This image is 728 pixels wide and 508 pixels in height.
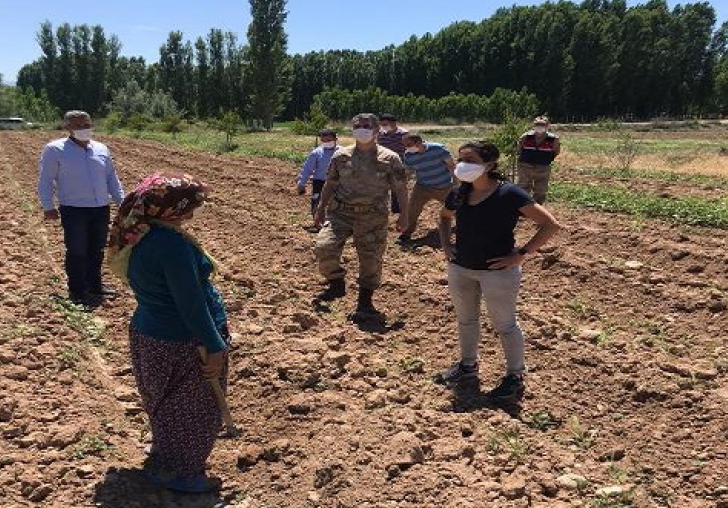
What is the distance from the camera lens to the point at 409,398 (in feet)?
12.9

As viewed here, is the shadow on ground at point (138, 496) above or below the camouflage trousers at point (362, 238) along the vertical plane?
below

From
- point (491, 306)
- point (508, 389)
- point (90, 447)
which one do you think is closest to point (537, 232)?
point (491, 306)

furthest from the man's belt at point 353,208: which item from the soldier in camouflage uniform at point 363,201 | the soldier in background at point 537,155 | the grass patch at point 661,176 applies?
the grass patch at point 661,176

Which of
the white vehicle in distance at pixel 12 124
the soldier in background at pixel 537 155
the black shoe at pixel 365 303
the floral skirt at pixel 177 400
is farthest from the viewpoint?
the white vehicle in distance at pixel 12 124

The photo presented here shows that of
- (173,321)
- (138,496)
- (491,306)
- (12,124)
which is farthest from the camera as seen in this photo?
(12,124)

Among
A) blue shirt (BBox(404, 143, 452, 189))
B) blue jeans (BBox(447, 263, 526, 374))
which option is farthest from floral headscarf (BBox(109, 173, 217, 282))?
blue shirt (BBox(404, 143, 452, 189))

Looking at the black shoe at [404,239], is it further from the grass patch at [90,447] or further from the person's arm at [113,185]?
the grass patch at [90,447]

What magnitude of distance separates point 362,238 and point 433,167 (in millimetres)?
2890

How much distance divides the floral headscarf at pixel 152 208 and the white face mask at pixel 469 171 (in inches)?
58.8

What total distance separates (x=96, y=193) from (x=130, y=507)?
11.1 feet

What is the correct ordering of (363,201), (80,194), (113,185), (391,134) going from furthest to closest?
(391,134), (113,185), (80,194), (363,201)

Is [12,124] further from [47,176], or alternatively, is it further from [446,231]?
[446,231]

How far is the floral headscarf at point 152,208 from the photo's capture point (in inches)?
105

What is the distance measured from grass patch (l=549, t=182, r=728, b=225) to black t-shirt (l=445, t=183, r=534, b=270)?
212 inches
